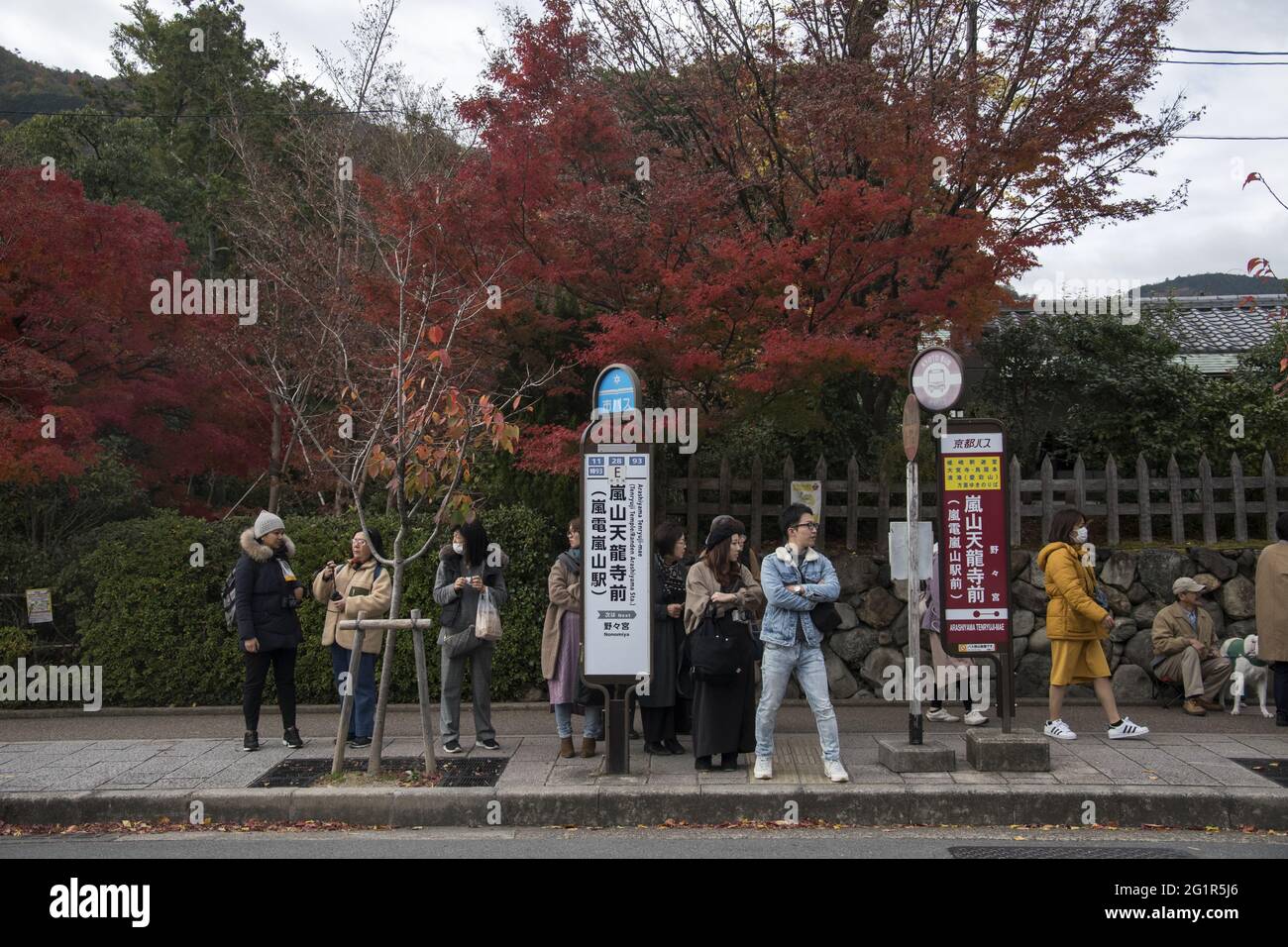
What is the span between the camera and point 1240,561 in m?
11.0

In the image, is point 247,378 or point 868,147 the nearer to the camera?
point 868,147

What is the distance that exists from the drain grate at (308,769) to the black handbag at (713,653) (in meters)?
2.30

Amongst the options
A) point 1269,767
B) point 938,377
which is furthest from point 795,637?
point 1269,767

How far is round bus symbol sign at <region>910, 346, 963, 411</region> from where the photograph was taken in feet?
26.2

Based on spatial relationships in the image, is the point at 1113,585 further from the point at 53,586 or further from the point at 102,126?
the point at 102,126

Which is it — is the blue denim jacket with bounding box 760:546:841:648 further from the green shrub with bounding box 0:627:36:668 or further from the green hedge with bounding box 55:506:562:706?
the green shrub with bounding box 0:627:36:668

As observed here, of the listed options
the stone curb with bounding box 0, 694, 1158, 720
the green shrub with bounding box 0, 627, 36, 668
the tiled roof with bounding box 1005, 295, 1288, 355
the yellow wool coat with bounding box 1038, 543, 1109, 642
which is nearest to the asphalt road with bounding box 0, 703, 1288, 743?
the stone curb with bounding box 0, 694, 1158, 720

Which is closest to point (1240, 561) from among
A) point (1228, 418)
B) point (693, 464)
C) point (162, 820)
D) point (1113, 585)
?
point (1113, 585)

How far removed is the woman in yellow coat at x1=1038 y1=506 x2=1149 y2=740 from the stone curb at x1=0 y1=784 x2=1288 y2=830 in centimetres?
158

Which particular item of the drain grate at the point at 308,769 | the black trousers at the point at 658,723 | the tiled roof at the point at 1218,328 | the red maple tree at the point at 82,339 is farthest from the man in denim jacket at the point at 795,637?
the tiled roof at the point at 1218,328

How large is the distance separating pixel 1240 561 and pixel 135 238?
39.4 feet

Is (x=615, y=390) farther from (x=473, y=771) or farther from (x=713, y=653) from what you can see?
(x=473, y=771)

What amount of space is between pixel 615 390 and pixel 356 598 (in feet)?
9.59

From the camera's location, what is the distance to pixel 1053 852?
632cm
